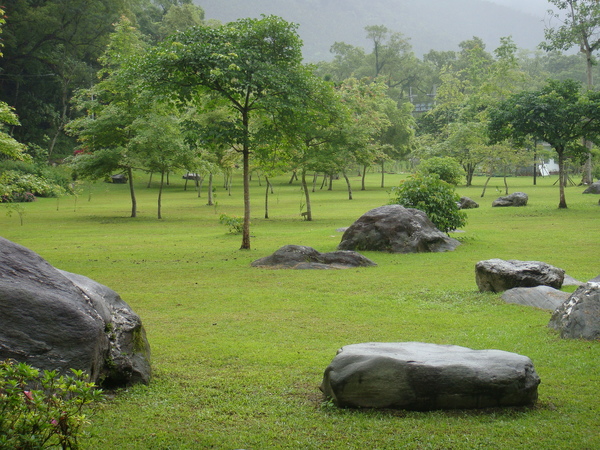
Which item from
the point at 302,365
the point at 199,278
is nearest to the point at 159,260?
the point at 199,278

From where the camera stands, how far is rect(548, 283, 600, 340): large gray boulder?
23.8 feet

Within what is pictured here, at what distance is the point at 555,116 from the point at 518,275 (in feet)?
66.9

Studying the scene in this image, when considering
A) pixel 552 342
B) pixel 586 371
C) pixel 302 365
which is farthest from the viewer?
pixel 552 342

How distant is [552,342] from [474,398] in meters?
2.79

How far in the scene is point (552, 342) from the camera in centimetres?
741

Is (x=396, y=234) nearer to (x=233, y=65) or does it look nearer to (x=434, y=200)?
(x=434, y=200)

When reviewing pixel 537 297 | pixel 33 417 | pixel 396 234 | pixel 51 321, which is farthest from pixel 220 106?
pixel 33 417

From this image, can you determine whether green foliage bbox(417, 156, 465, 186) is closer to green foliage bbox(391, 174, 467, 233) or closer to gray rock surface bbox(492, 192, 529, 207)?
gray rock surface bbox(492, 192, 529, 207)

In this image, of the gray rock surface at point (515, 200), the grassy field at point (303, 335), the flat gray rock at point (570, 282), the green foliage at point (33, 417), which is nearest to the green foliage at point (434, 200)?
the grassy field at point (303, 335)

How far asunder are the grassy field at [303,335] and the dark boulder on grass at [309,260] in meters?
0.55

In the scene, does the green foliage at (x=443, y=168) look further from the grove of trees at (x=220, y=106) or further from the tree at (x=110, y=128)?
the tree at (x=110, y=128)

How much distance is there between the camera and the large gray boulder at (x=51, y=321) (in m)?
4.73

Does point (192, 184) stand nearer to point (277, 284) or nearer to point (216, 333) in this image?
point (277, 284)

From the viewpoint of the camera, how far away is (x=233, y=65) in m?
15.4
